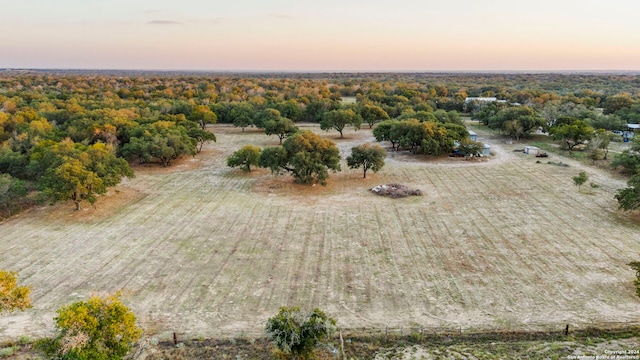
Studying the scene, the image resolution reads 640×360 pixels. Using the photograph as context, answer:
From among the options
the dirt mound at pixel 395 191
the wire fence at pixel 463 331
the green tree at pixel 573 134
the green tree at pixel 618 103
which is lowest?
the wire fence at pixel 463 331

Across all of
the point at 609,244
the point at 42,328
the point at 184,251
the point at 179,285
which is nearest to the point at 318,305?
the point at 179,285

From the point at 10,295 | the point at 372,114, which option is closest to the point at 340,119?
the point at 372,114

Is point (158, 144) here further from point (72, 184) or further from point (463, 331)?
point (463, 331)

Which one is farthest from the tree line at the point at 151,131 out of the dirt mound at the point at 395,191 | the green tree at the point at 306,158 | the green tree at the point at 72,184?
the dirt mound at the point at 395,191

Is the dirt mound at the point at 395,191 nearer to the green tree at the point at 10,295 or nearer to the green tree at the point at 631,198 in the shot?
the green tree at the point at 631,198

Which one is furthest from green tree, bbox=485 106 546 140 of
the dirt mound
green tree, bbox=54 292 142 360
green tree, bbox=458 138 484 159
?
green tree, bbox=54 292 142 360

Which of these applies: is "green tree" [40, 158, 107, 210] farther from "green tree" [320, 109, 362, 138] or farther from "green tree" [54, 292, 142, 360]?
"green tree" [320, 109, 362, 138]
